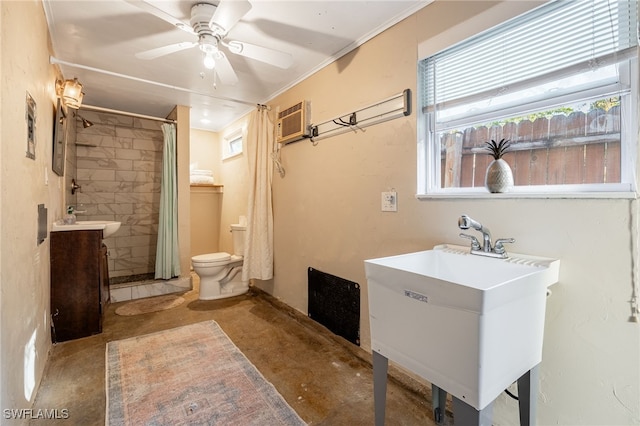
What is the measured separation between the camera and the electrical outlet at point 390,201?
5.90 ft

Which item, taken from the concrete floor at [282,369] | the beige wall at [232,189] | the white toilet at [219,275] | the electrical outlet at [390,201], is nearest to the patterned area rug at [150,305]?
the concrete floor at [282,369]

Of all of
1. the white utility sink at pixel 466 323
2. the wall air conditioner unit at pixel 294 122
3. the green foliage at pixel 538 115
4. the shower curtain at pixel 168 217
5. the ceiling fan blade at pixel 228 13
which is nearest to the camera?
the white utility sink at pixel 466 323

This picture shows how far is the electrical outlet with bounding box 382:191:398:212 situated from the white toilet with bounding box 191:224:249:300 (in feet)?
6.54

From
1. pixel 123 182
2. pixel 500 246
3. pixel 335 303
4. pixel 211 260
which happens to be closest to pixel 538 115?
pixel 500 246

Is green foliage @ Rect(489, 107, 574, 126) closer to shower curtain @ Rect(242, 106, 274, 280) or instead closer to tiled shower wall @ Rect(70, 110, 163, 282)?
shower curtain @ Rect(242, 106, 274, 280)

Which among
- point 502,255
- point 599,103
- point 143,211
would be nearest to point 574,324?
point 502,255

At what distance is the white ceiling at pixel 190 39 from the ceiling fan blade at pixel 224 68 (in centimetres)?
25

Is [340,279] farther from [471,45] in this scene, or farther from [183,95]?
[183,95]

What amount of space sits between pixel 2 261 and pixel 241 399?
1.20 meters

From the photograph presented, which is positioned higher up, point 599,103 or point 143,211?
point 599,103

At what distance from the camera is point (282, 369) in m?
1.85

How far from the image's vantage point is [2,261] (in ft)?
3.42

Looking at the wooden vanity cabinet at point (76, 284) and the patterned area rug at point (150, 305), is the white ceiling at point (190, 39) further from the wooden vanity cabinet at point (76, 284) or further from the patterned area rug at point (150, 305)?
the patterned area rug at point (150, 305)

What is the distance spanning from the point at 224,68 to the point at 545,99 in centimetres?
174
